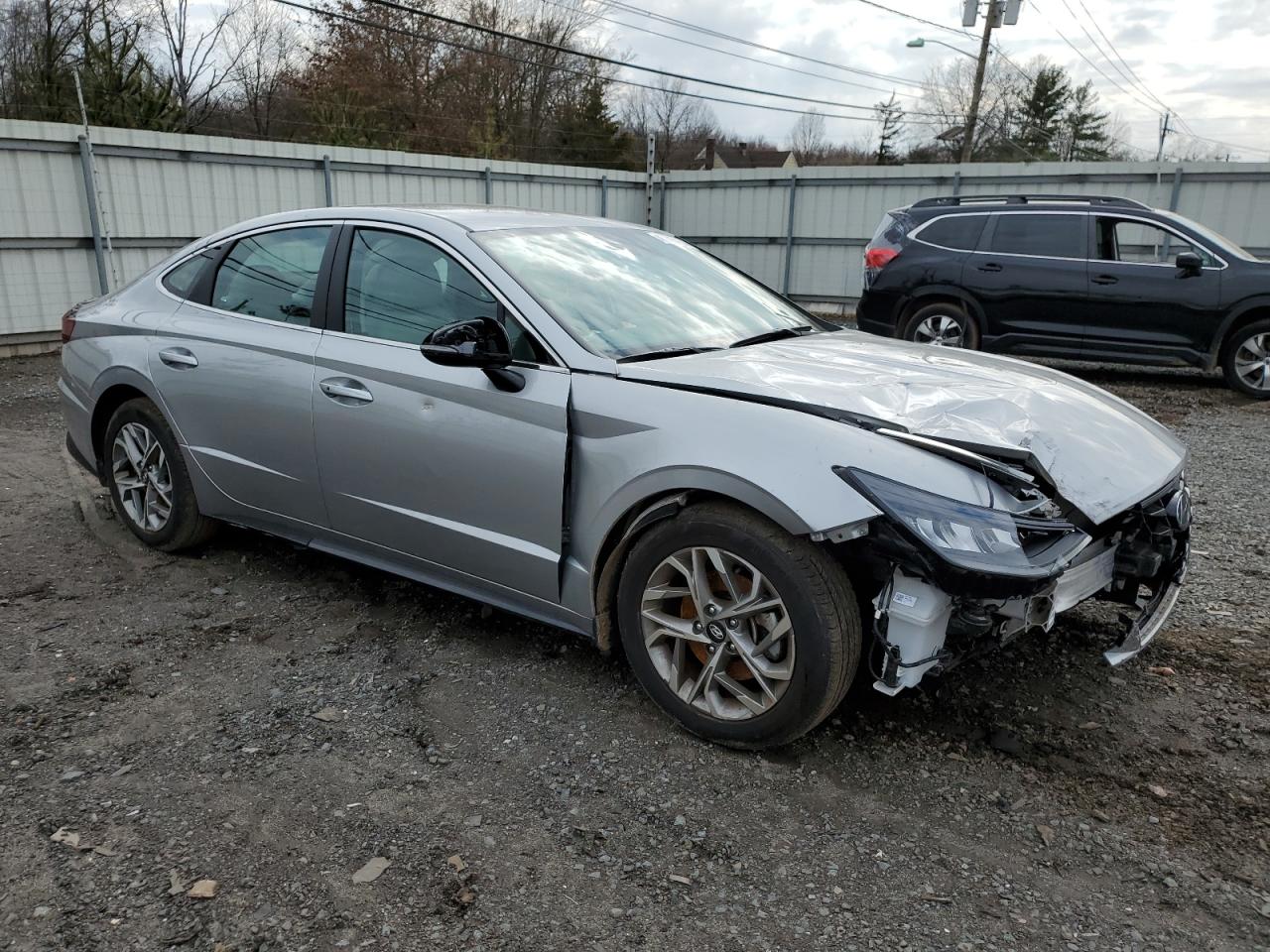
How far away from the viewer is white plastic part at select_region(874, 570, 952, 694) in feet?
8.40

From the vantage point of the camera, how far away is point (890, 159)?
49406 mm

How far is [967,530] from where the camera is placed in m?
2.53

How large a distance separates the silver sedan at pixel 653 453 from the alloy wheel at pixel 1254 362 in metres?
7.17

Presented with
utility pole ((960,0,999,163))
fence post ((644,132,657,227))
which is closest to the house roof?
utility pole ((960,0,999,163))

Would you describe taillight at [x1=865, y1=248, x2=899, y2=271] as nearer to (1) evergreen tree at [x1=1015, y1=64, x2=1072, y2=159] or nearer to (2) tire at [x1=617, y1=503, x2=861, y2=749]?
(2) tire at [x1=617, y1=503, x2=861, y2=749]

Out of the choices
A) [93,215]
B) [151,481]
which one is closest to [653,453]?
[151,481]

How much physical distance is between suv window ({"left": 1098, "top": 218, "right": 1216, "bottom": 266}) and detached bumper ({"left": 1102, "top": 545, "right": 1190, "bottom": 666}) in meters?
7.40

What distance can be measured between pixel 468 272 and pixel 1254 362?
29.4 feet

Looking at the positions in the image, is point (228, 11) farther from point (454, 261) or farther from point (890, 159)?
point (890, 159)

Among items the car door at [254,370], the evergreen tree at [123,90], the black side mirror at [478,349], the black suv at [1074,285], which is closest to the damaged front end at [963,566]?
the black side mirror at [478,349]

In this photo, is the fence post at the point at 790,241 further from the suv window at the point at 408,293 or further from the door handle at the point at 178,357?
the suv window at the point at 408,293

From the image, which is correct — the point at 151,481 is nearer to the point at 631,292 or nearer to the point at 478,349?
the point at 478,349

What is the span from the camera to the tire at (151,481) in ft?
14.6

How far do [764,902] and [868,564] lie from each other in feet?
3.03
